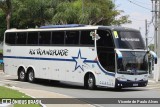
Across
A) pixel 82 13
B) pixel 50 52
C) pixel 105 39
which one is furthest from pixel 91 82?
pixel 82 13

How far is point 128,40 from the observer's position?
25.0m

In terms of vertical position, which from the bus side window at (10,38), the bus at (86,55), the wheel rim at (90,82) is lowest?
the wheel rim at (90,82)

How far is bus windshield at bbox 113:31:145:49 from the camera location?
→ 24.5m

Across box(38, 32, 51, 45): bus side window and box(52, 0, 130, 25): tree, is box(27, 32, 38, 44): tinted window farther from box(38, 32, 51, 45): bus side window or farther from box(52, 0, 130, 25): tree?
box(52, 0, 130, 25): tree

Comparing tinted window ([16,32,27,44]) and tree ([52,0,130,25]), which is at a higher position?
tree ([52,0,130,25])

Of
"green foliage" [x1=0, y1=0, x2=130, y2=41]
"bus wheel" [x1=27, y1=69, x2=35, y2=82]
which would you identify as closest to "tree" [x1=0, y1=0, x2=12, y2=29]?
"green foliage" [x1=0, y1=0, x2=130, y2=41]

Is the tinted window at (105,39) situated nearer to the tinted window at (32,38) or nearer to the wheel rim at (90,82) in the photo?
the wheel rim at (90,82)

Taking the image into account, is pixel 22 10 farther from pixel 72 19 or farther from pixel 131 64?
pixel 131 64

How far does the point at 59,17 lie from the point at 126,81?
31346 millimetres

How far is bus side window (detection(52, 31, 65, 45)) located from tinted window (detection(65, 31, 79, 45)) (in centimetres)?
37

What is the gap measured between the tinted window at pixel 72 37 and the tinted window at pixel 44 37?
1.78 metres

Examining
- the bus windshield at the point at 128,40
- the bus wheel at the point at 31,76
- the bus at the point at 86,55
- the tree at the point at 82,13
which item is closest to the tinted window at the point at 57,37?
the bus at the point at 86,55

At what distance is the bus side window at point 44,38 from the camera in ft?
94.4

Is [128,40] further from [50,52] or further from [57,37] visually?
[50,52]
